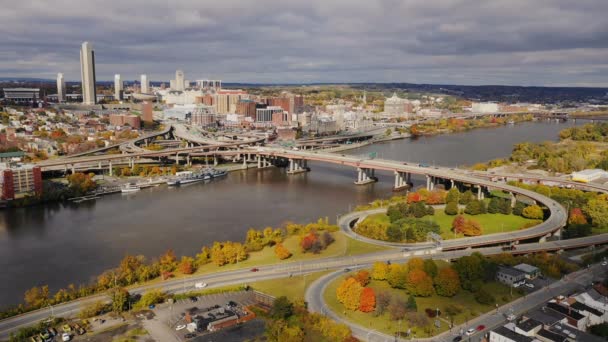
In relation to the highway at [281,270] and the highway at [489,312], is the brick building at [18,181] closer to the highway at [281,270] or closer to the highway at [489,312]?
the highway at [281,270]

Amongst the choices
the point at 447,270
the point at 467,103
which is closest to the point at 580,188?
the point at 447,270

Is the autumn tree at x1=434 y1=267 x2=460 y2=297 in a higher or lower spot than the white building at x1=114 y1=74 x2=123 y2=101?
lower

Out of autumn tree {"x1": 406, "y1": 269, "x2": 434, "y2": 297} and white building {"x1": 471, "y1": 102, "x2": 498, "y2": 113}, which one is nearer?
autumn tree {"x1": 406, "y1": 269, "x2": 434, "y2": 297}

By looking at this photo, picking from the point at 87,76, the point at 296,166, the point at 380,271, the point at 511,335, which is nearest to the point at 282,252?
the point at 380,271

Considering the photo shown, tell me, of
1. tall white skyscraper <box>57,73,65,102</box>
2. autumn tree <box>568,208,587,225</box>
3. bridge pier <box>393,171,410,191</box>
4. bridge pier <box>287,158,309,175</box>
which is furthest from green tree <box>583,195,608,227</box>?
tall white skyscraper <box>57,73,65,102</box>

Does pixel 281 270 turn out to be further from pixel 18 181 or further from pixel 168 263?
pixel 18 181

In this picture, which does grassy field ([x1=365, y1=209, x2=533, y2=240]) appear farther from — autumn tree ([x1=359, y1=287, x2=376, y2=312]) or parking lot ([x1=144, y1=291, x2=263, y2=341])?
parking lot ([x1=144, y1=291, x2=263, y2=341])
